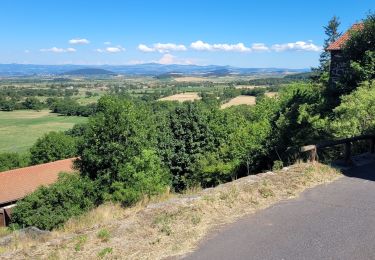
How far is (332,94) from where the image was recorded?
22.5 m

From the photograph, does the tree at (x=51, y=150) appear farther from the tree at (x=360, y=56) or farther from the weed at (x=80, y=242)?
the weed at (x=80, y=242)

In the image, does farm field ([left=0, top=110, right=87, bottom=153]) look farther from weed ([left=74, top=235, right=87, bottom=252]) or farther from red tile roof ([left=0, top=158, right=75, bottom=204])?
weed ([left=74, top=235, right=87, bottom=252])

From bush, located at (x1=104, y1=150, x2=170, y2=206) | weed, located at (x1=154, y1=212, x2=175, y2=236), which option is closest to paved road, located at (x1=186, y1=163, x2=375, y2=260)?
weed, located at (x1=154, y1=212, x2=175, y2=236)

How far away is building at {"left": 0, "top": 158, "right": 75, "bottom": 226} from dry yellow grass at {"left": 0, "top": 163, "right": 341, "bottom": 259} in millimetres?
26084

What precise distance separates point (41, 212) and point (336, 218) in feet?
77.3

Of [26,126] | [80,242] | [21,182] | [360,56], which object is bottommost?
[26,126]

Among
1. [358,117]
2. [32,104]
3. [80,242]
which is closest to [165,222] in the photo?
[80,242]

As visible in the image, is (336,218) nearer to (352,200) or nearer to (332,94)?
(352,200)

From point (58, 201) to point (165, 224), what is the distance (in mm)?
22888

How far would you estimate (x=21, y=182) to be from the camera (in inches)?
1468

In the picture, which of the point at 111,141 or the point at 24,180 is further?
the point at 24,180

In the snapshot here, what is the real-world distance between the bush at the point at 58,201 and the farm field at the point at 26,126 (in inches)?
2031

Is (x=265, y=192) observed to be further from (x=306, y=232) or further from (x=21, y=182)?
(x=21, y=182)

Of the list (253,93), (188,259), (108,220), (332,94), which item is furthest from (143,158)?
(253,93)
